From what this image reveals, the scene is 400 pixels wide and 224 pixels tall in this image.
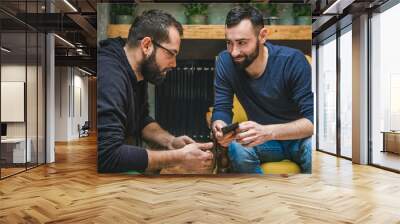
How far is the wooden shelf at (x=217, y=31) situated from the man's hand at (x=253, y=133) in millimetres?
1521

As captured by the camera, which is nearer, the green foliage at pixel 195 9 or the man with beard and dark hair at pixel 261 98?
the man with beard and dark hair at pixel 261 98

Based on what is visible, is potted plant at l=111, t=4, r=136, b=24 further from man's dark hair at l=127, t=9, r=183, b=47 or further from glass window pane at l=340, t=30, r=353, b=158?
glass window pane at l=340, t=30, r=353, b=158

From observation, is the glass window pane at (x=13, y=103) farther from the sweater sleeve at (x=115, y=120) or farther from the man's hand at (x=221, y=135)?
the man's hand at (x=221, y=135)

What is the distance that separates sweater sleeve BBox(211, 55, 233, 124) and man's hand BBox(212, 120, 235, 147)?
73 mm

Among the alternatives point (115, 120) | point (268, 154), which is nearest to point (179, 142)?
point (115, 120)

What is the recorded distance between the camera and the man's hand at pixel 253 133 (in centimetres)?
700

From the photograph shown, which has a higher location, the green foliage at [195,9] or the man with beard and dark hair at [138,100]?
the green foliage at [195,9]

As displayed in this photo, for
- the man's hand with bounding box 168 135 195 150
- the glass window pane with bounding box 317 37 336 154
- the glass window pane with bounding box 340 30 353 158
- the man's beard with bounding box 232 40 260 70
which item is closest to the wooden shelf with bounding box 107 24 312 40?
the man's beard with bounding box 232 40 260 70

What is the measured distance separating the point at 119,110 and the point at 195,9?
216 cm

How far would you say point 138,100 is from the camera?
700cm

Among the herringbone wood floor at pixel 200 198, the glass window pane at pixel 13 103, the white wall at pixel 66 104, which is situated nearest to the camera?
the herringbone wood floor at pixel 200 198

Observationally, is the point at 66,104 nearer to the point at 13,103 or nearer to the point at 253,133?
the point at 13,103

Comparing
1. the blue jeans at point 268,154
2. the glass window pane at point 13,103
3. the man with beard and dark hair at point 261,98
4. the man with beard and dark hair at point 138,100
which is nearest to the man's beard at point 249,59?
the man with beard and dark hair at point 261,98

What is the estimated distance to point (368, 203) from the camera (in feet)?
16.5
